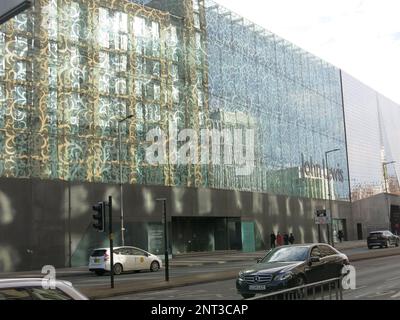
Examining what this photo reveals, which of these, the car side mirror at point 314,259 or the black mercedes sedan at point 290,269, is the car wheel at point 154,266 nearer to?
the black mercedes sedan at point 290,269

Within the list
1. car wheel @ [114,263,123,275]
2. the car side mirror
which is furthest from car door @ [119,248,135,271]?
the car side mirror

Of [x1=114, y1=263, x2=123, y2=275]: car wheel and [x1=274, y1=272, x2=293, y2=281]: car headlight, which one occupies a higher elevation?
[x1=274, y1=272, x2=293, y2=281]: car headlight

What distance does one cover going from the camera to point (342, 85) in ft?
249

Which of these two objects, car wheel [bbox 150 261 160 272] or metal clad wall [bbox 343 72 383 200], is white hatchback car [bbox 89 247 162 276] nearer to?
car wheel [bbox 150 261 160 272]

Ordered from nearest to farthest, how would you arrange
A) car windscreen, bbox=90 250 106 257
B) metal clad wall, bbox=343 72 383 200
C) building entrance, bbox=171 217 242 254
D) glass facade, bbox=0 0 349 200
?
car windscreen, bbox=90 250 106 257
glass facade, bbox=0 0 349 200
building entrance, bbox=171 217 242 254
metal clad wall, bbox=343 72 383 200

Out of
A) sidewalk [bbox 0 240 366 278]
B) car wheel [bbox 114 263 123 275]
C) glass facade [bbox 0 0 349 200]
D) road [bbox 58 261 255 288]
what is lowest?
road [bbox 58 261 255 288]

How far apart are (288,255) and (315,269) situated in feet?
2.56

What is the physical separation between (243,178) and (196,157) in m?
7.27

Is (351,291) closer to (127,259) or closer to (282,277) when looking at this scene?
(282,277)

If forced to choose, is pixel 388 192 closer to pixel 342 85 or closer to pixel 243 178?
pixel 342 85

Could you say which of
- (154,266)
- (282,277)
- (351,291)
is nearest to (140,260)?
(154,266)

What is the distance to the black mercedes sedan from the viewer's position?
12.7 metres

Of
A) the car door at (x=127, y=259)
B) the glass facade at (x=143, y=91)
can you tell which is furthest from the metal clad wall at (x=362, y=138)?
the car door at (x=127, y=259)
